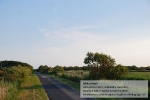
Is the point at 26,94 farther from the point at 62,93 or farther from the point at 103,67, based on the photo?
the point at 103,67

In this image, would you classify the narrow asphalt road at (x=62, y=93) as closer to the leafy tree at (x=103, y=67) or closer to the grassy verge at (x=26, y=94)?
the grassy verge at (x=26, y=94)

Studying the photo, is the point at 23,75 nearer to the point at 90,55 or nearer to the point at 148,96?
the point at 90,55

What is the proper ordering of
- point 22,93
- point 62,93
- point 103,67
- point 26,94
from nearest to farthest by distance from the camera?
point 26,94 < point 62,93 < point 22,93 < point 103,67

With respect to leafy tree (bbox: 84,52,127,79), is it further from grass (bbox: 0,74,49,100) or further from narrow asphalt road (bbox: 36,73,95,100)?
grass (bbox: 0,74,49,100)

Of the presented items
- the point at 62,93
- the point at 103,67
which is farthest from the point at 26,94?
the point at 103,67

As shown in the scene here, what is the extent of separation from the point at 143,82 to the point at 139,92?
3266 millimetres

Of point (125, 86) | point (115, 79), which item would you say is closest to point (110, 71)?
point (115, 79)

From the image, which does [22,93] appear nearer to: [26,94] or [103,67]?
[26,94]

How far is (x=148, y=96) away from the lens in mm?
17484

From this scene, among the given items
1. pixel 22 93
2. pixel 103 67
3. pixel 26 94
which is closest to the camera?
pixel 26 94

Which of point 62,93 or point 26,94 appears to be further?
point 62,93

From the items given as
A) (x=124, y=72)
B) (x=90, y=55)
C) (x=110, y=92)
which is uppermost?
(x=90, y=55)

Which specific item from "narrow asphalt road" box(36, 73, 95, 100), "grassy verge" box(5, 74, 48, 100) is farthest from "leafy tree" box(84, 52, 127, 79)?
Result: "grassy verge" box(5, 74, 48, 100)

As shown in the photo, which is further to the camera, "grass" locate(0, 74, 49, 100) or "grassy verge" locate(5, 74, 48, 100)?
"grassy verge" locate(5, 74, 48, 100)
